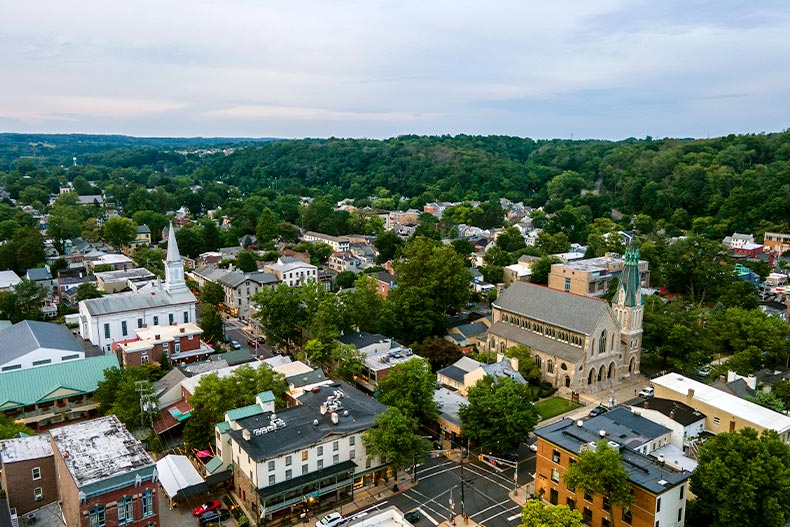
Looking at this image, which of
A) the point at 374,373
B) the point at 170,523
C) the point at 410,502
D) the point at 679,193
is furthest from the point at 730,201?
the point at 170,523

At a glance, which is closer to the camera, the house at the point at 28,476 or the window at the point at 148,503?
the window at the point at 148,503

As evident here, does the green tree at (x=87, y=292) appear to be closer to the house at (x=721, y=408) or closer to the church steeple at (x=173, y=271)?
the church steeple at (x=173, y=271)

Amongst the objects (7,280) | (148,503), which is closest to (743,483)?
(148,503)

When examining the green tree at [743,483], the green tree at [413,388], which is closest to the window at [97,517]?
the green tree at [413,388]

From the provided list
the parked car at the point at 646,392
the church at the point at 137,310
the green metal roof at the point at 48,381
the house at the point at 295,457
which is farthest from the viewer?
the church at the point at 137,310

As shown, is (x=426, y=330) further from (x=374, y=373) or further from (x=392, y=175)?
(x=392, y=175)

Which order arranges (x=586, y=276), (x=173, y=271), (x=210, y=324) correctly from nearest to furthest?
(x=210, y=324) < (x=173, y=271) < (x=586, y=276)

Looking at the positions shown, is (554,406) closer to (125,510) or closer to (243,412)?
(243,412)
